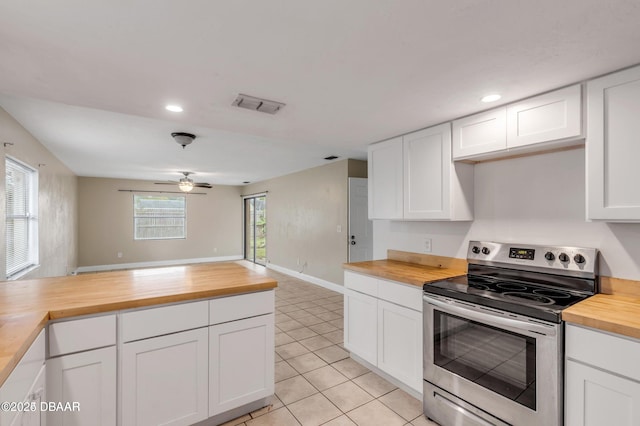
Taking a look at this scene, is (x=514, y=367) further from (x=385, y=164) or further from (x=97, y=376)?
(x=97, y=376)

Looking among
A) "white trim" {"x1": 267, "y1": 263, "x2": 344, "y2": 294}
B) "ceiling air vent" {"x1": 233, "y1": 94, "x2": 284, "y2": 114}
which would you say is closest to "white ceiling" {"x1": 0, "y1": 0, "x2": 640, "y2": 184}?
"ceiling air vent" {"x1": 233, "y1": 94, "x2": 284, "y2": 114}

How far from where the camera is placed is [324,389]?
2.43 meters

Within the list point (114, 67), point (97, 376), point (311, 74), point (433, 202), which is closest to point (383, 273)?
point (433, 202)

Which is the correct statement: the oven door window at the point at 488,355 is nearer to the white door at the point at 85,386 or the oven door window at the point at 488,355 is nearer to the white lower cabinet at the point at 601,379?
the white lower cabinet at the point at 601,379

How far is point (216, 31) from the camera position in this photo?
1.33 meters

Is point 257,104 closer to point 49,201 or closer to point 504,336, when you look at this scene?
point 504,336

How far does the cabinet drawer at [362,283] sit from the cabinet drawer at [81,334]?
6.19 ft

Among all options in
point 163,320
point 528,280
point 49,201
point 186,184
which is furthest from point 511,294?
point 49,201

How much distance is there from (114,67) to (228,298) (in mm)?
1534

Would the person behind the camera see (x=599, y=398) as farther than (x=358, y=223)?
No

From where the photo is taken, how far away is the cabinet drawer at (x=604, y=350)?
132cm

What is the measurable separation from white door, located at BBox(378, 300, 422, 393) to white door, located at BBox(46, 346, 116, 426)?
191 centimetres

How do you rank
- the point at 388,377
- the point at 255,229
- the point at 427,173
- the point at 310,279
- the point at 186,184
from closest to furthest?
the point at 388,377 < the point at 427,173 < the point at 186,184 < the point at 310,279 < the point at 255,229

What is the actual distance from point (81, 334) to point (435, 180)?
A: 8.79 feet
